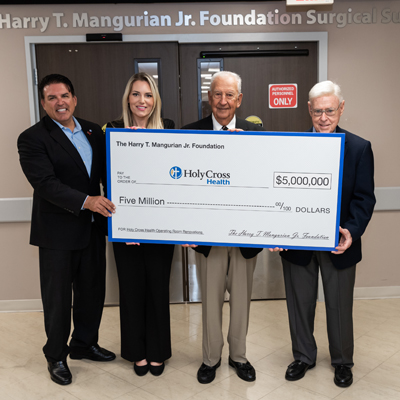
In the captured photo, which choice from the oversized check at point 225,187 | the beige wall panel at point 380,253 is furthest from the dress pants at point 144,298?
the beige wall panel at point 380,253

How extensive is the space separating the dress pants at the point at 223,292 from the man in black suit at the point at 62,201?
0.69 metres

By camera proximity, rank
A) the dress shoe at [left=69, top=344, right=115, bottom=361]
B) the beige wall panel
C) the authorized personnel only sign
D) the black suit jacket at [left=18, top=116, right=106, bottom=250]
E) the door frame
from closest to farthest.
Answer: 1. the black suit jacket at [left=18, top=116, right=106, bottom=250]
2. the dress shoe at [left=69, top=344, right=115, bottom=361]
3. the door frame
4. the authorized personnel only sign
5. the beige wall panel

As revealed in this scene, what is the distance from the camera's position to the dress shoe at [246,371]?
2615 mm

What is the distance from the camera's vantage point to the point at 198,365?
2.85 m

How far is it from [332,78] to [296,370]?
2440mm

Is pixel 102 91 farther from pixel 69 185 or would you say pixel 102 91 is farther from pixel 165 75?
pixel 69 185

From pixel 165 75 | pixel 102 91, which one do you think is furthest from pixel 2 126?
pixel 165 75

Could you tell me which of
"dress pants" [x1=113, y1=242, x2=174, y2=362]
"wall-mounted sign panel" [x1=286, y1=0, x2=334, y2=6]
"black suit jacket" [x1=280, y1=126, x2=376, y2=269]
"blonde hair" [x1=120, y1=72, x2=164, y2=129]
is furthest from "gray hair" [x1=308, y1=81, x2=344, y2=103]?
"dress pants" [x1=113, y1=242, x2=174, y2=362]

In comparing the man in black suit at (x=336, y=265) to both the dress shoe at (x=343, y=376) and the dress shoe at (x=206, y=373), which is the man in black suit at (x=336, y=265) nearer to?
the dress shoe at (x=343, y=376)

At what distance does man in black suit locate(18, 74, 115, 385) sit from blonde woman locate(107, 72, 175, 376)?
0.72 feet

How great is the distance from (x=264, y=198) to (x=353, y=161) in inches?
20.8

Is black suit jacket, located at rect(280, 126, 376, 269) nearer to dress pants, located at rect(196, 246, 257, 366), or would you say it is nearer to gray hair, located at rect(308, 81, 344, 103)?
gray hair, located at rect(308, 81, 344, 103)

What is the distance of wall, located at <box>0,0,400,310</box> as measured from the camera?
3.64 metres

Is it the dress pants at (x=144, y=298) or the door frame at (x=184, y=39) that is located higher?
the door frame at (x=184, y=39)
